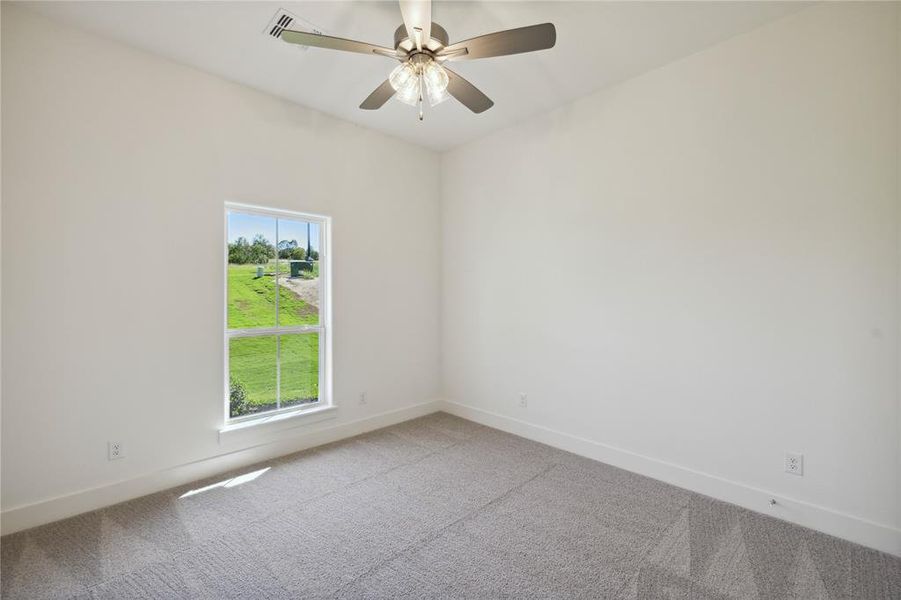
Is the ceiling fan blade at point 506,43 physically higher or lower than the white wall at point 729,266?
higher

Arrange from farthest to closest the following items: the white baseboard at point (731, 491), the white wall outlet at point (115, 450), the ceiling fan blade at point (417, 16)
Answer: the white wall outlet at point (115, 450) → the white baseboard at point (731, 491) → the ceiling fan blade at point (417, 16)

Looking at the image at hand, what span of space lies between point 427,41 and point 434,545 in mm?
2565

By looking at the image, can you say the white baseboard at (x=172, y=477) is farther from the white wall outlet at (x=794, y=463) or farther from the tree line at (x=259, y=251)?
the white wall outlet at (x=794, y=463)

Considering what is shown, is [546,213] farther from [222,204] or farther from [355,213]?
[222,204]

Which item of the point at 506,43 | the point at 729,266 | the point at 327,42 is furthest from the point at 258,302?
the point at 729,266

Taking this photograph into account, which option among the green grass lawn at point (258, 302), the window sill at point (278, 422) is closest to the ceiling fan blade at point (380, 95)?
the green grass lawn at point (258, 302)

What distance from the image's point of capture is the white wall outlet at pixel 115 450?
2.57 meters

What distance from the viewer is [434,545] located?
2191 millimetres

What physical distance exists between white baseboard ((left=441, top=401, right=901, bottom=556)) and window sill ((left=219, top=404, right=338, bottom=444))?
1.71 meters

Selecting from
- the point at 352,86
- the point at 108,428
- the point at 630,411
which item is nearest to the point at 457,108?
the point at 352,86

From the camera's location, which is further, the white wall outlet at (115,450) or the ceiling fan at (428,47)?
the white wall outlet at (115,450)

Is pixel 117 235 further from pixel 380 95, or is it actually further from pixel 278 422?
pixel 380 95

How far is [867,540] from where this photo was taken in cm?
217

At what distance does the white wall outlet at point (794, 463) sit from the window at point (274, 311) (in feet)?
11.0
